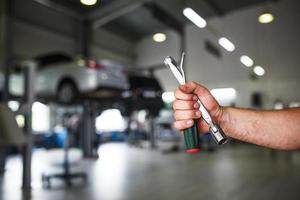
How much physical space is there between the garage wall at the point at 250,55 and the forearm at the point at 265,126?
3.85 metres

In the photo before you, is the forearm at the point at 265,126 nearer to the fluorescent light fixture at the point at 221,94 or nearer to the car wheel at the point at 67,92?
the fluorescent light fixture at the point at 221,94

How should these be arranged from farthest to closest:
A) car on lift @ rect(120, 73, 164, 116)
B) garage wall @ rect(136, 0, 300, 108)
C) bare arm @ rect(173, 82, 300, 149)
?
garage wall @ rect(136, 0, 300, 108)
car on lift @ rect(120, 73, 164, 116)
bare arm @ rect(173, 82, 300, 149)

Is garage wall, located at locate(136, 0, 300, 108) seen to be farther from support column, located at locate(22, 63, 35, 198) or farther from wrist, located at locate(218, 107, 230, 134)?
wrist, located at locate(218, 107, 230, 134)

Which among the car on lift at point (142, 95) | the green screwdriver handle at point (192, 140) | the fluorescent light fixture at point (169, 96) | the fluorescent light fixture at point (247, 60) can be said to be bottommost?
the green screwdriver handle at point (192, 140)

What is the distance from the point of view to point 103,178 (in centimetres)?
367

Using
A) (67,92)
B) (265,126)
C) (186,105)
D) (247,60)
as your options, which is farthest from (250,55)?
(186,105)

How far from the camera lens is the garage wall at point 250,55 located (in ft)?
18.0

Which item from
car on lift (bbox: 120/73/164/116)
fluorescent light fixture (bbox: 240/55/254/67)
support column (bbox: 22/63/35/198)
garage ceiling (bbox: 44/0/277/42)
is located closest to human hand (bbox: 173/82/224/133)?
garage ceiling (bbox: 44/0/277/42)

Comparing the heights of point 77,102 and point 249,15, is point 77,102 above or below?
below

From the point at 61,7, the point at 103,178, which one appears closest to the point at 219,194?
the point at 103,178

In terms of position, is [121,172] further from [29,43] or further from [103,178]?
[29,43]

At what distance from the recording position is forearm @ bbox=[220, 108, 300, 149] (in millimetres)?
821

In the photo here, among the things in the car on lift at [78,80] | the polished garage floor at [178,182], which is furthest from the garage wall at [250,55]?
the polished garage floor at [178,182]

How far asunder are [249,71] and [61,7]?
7675mm
